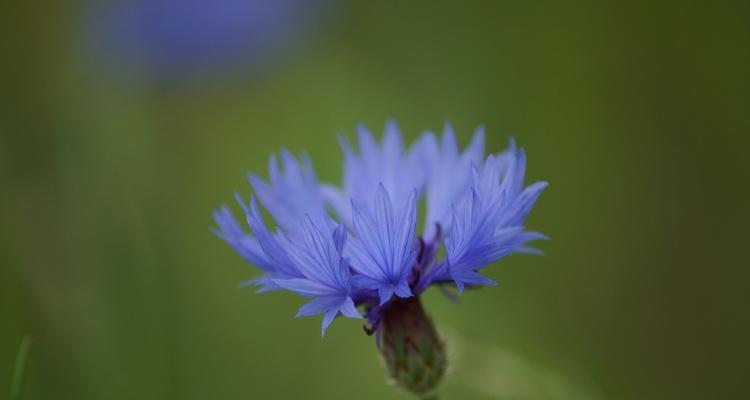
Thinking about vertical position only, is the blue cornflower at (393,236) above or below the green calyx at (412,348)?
above

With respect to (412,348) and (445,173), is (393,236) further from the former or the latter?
(445,173)

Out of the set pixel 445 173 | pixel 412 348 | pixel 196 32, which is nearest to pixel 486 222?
pixel 412 348

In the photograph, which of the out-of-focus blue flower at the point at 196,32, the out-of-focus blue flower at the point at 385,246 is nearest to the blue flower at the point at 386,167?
the out-of-focus blue flower at the point at 385,246

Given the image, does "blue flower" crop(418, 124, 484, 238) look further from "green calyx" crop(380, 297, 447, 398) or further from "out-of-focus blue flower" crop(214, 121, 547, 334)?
"green calyx" crop(380, 297, 447, 398)

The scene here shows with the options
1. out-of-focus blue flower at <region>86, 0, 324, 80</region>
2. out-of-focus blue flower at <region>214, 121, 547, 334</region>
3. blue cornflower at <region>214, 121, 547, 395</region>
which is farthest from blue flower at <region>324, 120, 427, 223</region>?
→ out-of-focus blue flower at <region>86, 0, 324, 80</region>

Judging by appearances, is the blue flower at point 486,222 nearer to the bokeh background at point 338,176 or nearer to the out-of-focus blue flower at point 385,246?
the out-of-focus blue flower at point 385,246

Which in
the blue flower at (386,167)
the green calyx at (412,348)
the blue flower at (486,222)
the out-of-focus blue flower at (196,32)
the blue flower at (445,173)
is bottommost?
the green calyx at (412,348)

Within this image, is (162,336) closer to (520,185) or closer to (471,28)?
(520,185)
